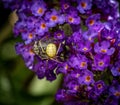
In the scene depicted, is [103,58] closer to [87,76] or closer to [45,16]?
[87,76]

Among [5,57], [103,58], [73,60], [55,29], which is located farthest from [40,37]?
[5,57]

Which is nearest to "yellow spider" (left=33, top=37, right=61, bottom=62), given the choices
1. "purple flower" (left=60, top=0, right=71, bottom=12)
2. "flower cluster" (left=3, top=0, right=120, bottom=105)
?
"flower cluster" (left=3, top=0, right=120, bottom=105)

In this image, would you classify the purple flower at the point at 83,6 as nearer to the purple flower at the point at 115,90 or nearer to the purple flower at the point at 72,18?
the purple flower at the point at 72,18

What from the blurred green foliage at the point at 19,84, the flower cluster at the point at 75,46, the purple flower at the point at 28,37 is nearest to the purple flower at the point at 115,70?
the flower cluster at the point at 75,46

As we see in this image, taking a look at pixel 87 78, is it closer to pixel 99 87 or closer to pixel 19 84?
pixel 99 87

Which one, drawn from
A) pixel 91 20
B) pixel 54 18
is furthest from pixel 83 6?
pixel 54 18

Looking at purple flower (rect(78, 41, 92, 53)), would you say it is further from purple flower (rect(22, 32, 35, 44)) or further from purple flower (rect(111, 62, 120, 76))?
purple flower (rect(22, 32, 35, 44))
